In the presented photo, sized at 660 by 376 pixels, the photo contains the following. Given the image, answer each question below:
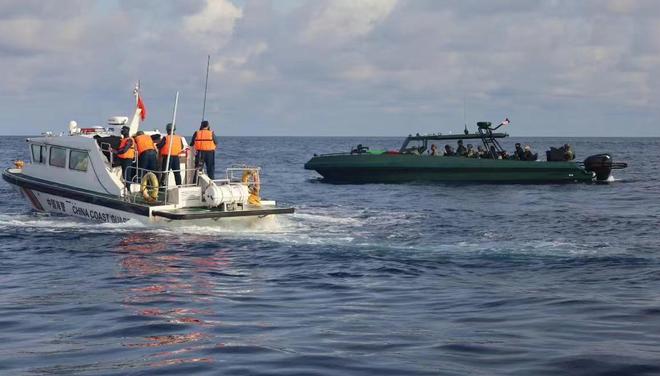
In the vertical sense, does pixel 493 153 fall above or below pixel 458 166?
above

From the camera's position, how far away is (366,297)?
11.6 meters

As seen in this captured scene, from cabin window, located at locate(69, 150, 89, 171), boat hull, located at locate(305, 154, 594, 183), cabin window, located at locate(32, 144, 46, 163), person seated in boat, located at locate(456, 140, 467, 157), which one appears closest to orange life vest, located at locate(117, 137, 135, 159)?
cabin window, located at locate(69, 150, 89, 171)

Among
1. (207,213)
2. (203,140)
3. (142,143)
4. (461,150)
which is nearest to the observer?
(207,213)

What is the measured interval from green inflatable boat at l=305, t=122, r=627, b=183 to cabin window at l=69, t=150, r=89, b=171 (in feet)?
58.5

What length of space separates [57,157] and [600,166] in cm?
2506

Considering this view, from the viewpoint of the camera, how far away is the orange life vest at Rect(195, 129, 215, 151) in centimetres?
1978

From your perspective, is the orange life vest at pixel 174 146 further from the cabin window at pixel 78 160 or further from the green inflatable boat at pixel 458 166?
the green inflatable boat at pixel 458 166

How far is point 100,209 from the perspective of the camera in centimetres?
1931

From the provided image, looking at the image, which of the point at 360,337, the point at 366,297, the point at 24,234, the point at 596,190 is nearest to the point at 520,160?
the point at 596,190

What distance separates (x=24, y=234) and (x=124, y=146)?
296 centimetres

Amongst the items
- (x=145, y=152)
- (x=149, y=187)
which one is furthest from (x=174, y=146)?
(x=149, y=187)

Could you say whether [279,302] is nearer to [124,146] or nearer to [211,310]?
[211,310]

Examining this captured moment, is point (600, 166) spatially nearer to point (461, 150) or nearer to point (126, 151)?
point (461, 150)

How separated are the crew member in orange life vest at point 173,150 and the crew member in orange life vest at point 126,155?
63cm
